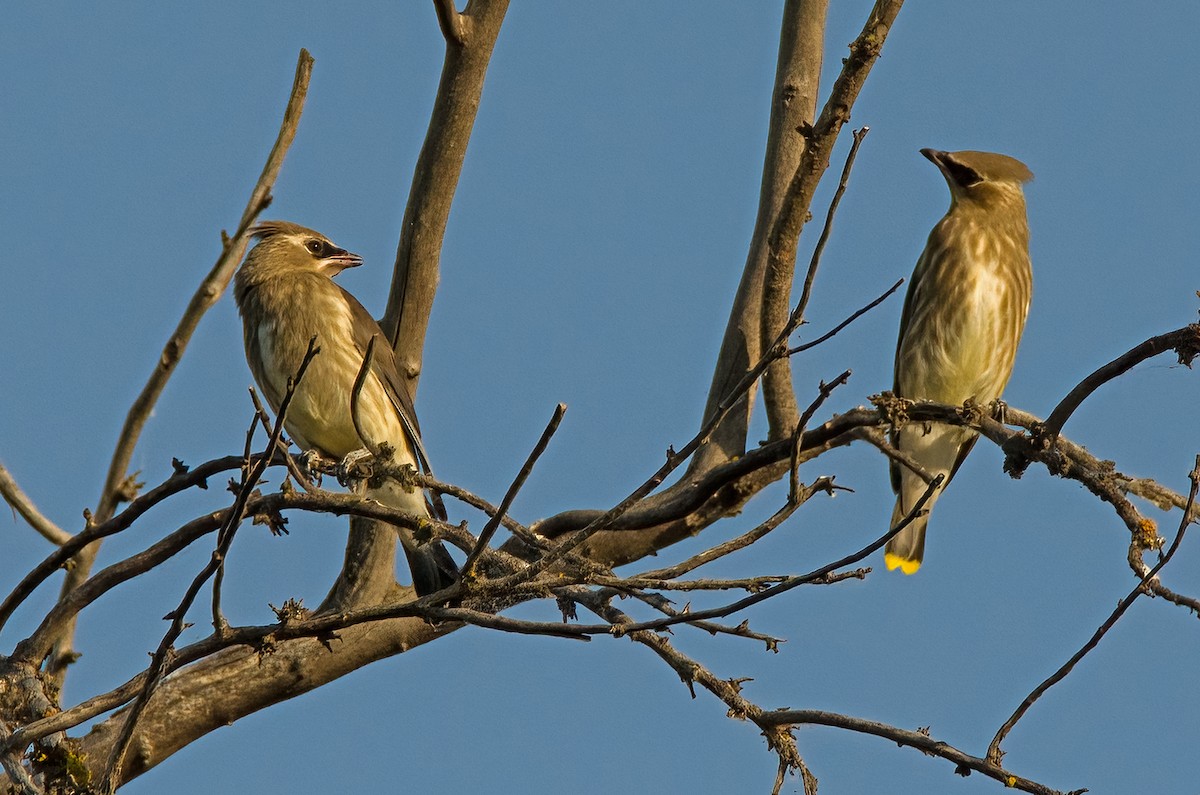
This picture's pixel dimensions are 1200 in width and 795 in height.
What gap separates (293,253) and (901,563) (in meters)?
3.17

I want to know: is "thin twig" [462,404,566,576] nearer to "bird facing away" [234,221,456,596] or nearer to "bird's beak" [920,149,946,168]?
"bird facing away" [234,221,456,596]

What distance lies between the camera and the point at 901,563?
267 inches

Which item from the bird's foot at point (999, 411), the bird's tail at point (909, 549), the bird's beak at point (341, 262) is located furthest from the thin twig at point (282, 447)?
the bird's tail at point (909, 549)

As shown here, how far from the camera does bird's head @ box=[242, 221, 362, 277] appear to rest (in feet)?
20.7

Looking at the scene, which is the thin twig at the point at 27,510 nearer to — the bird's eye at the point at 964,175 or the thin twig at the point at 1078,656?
the thin twig at the point at 1078,656

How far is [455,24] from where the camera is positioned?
5.28 metres

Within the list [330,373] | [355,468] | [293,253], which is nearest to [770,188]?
[330,373]

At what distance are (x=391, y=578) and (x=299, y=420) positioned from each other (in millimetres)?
744

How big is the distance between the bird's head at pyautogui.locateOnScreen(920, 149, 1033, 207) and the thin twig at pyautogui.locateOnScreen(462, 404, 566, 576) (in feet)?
14.5

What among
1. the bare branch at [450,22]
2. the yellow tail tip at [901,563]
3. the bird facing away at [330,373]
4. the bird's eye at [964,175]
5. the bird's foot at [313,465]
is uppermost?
the bird's eye at [964,175]

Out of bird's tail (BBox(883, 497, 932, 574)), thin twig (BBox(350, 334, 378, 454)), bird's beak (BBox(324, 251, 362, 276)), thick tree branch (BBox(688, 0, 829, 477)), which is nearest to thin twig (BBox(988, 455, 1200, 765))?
thin twig (BBox(350, 334, 378, 454))

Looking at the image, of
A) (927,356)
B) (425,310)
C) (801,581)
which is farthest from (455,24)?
(801,581)

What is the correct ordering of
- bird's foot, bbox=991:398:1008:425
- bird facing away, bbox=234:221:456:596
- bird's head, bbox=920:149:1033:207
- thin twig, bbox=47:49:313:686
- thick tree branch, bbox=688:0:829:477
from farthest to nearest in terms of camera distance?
1. bird's head, bbox=920:149:1033:207
2. thick tree branch, bbox=688:0:829:477
3. bird facing away, bbox=234:221:456:596
4. bird's foot, bbox=991:398:1008:425
5. thin twig, bbox=47:49:313:686

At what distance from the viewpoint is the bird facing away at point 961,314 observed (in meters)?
6.28
